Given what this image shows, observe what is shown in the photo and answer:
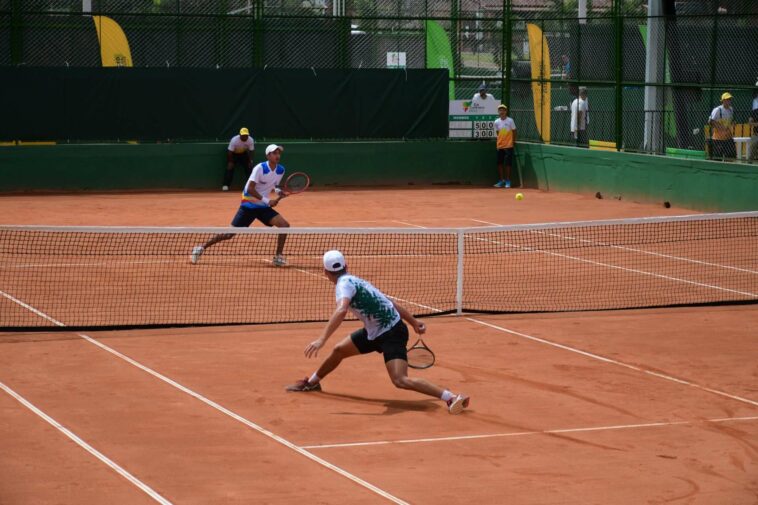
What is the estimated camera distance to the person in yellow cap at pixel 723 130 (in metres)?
22.8

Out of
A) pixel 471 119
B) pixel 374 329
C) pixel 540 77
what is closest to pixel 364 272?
pixel 374 329

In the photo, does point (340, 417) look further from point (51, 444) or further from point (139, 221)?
point (139, 221)

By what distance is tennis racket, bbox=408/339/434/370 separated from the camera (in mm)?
10227

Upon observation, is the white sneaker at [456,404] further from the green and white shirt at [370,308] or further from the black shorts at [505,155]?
the black shorts at [505,155]

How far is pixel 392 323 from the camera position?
990cm

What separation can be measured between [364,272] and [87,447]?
825 centimetres

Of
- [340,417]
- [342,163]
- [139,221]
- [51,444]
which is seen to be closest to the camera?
[51,444]

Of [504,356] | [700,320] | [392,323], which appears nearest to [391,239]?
[700,320]

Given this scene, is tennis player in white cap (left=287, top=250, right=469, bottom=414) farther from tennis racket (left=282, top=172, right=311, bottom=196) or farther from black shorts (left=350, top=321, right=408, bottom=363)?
tennis racket (left=282, top=172, right=311, bottom=196)

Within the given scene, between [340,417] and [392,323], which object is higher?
[392,323]

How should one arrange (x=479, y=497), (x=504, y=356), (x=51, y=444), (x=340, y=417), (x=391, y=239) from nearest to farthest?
(x=479, y=497), (x=51, y=444), (x=340, y=417), (x=504, y=356), (x=391, y=239)

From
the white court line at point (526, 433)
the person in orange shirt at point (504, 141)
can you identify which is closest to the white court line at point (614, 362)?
the white court line at point (526, 433)

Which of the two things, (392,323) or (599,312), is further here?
(599,312)

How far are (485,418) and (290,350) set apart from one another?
9.65ft
